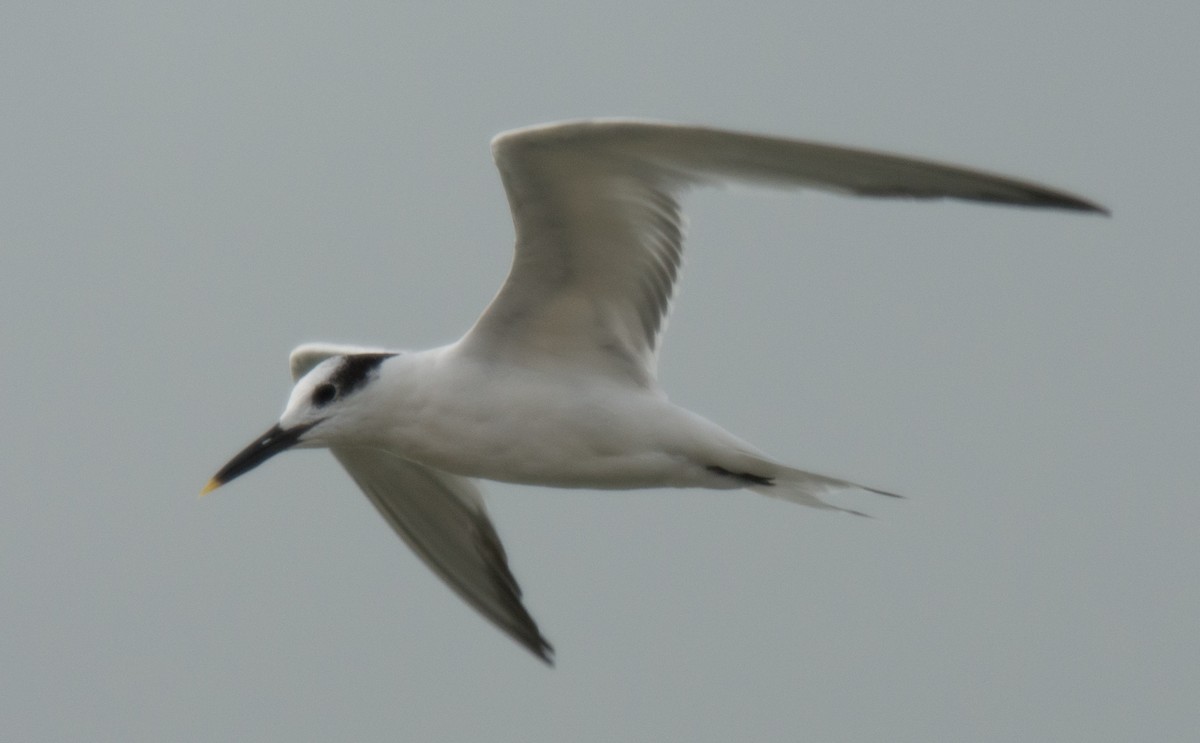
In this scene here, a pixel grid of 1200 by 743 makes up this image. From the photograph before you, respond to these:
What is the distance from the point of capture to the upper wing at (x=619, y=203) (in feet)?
18.4

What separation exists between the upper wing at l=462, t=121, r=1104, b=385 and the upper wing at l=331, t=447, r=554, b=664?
1399mm

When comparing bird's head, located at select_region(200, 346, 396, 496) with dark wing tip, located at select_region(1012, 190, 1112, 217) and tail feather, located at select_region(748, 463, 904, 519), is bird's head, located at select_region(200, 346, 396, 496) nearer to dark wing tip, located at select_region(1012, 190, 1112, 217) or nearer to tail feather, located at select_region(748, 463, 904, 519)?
tail feather, located at select_region(748, 463, 904, 519)

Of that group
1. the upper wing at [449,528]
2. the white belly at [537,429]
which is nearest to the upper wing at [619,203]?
the white belly at [537,429]

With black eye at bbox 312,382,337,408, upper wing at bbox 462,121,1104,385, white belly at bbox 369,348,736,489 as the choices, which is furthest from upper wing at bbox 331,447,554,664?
upper wing at bbox 462,121,1104,385

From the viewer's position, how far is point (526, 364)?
6.91 meters

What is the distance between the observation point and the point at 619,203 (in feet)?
21.4

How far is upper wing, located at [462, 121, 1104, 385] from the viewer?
5.62 metres

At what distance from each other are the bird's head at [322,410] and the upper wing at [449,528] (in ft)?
3.38

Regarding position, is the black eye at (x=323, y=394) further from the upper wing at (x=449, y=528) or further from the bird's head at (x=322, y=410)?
the upper wing at (x=449, y=528)

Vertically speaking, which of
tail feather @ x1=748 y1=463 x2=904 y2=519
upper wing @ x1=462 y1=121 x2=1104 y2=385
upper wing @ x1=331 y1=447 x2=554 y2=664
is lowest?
upper wing @ x1=331 y1=447 x2=554 y2=664

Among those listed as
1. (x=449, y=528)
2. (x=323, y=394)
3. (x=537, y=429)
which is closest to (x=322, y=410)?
(x=323, y=394)

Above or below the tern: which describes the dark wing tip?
above

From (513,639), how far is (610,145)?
281 cm

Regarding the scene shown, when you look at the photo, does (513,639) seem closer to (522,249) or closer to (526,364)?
(526,364)
